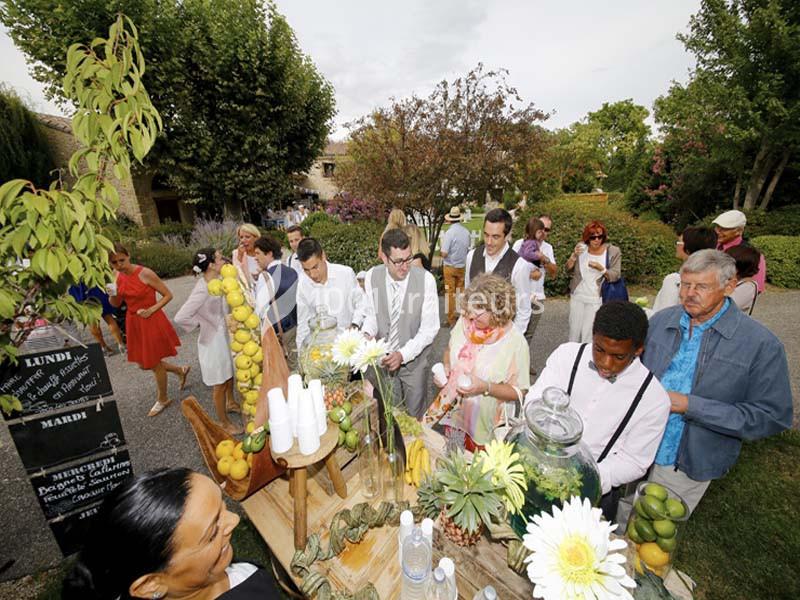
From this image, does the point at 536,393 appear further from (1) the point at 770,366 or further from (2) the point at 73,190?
(2) the point at 73,190

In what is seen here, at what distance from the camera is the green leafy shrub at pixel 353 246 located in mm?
9289

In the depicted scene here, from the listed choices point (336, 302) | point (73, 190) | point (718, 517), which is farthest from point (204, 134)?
point (718, 517)

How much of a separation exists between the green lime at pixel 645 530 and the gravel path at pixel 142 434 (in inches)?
159

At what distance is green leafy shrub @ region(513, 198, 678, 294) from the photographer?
9266mm

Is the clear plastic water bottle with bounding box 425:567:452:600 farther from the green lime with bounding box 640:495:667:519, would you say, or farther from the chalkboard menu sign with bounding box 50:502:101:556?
the chalkboard menu sign with bounding box 50:502:101:556

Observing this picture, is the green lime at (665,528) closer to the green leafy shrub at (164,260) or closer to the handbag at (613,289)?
the handbag at (613,289)

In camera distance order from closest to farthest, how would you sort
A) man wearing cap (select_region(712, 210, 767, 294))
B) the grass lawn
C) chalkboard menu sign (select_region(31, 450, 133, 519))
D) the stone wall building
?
the grass lawn
chalkboard menu sign (select_region(31, 450, 133, 519))
man wearing cap (select_region(712, 210, 767, 294))
the stone wall building

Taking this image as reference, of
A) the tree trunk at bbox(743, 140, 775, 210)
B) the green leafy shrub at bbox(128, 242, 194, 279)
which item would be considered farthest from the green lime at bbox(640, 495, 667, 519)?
the tree trunk at bbox(743, 140, 775, 210)

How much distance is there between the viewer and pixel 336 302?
380 cm

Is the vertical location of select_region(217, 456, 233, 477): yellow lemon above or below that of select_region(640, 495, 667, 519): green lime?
below

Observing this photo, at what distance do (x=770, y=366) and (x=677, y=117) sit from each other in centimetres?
1617

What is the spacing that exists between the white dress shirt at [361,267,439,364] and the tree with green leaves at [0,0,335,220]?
15309mm

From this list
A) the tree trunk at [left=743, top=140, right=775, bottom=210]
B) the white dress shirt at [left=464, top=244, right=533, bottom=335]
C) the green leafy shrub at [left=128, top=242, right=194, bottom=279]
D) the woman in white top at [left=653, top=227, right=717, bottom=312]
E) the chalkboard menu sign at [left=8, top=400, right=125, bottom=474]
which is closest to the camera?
the chalkboard menu sign at [left=8, top=400, right=125, bottom=474]

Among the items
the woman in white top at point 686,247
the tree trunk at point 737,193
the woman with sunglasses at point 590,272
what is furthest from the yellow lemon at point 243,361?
the tree trunk at point 737,193
